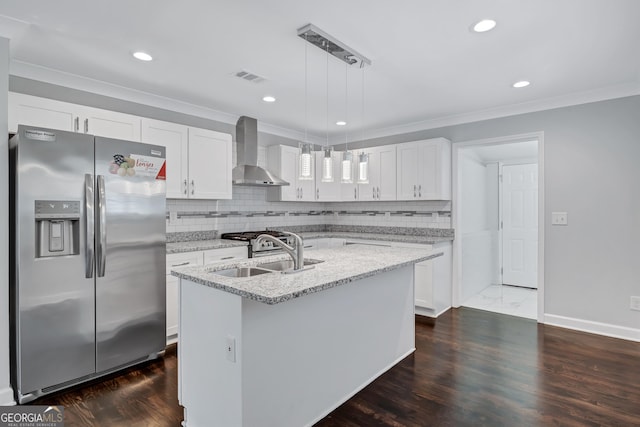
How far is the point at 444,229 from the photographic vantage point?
466 cm

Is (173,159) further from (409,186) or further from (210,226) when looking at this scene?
(409,186)

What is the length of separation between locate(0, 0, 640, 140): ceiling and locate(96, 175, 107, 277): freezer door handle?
1036 millimetres

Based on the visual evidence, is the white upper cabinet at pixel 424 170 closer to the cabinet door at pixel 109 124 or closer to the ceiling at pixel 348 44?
the ceiling at pixel 348 44

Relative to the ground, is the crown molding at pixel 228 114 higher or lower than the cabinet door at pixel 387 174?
higher

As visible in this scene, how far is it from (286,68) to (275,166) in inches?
81.2

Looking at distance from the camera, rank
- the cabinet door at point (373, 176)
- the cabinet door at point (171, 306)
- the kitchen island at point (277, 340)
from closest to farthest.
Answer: the kitchen island at point (277, 340), the cabinet door at point (171, 306), the cabinet door at point (373, 176)

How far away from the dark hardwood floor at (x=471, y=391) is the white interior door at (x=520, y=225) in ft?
7.74

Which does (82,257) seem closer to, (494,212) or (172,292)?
(172,292)

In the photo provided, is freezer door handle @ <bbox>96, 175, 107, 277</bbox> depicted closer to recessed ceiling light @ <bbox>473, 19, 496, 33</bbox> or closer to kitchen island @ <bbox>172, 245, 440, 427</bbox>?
kitchen island @ <bbox>172, 245, 440, 427</bbox>

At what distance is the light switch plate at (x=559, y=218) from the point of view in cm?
376

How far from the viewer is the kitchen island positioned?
178cm

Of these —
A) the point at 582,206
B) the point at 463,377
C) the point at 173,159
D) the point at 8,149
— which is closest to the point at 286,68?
the point at 173,159

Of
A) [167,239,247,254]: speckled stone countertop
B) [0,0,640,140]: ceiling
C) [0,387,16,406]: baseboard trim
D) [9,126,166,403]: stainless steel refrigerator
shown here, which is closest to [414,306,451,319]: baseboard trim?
[167,239,247,254]: speckled stone countertop

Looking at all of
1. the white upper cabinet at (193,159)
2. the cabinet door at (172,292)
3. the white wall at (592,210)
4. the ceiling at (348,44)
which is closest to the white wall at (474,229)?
the white wall at (592,210)
